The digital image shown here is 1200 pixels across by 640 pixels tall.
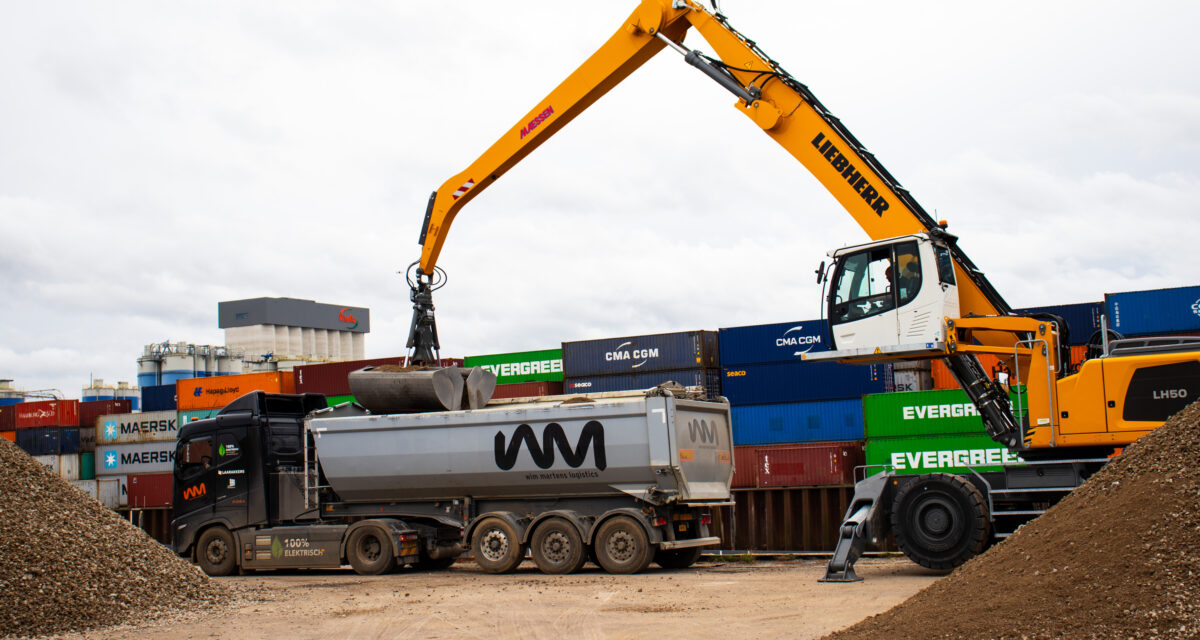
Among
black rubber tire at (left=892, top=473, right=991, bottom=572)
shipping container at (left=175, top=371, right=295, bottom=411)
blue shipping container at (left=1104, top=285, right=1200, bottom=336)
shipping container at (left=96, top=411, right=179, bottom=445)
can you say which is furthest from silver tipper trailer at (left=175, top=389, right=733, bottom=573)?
shipping container at (left=96, top=411, right=179, bottom=445)

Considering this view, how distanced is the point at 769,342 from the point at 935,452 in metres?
5.88

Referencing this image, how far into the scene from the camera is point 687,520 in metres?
17.8

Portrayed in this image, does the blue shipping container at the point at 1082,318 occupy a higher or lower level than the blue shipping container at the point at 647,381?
higher

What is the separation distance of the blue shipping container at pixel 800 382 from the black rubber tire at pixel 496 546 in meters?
9.36

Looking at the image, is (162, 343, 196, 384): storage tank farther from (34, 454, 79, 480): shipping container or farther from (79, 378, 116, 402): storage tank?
(34, 454, 79, 480): shipping container

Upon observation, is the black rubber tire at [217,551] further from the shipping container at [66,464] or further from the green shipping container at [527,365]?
the shipping container at [66,464]

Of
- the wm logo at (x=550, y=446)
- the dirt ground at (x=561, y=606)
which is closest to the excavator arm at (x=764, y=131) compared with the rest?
the wm logo at (x=550, y=446)

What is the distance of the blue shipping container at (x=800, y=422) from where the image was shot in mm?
24203

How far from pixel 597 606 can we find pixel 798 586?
3237 millimetres

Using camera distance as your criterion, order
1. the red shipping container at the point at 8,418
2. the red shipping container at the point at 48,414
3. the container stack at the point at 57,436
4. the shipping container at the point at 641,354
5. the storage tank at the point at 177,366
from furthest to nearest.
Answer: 1. the storage tank at the point at 177,366
2. the red shipping container at the point at 8,418
3. the red shipping container at the point at 48,414
4. the container stack at the point at 57,436
5. the shipping container at the point at 641,354

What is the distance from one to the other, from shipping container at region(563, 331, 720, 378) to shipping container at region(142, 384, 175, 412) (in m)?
21.8

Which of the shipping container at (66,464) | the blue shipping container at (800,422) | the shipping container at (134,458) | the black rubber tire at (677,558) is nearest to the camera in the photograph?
the black rubber tire at (677,558)

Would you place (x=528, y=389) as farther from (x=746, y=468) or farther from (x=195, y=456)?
(x=195, y=456)

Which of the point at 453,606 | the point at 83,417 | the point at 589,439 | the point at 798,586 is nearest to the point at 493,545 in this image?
the point at 589,439
